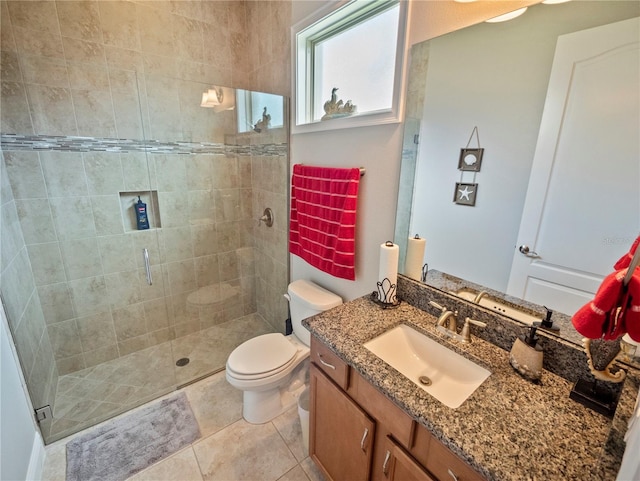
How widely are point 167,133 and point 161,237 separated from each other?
815 mm

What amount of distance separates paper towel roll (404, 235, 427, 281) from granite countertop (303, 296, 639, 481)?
1.24 feet

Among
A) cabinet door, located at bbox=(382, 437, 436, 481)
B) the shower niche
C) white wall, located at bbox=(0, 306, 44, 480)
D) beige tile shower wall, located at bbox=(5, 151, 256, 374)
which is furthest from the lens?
the shower niche

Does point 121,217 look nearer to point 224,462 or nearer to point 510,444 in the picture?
point 224,462

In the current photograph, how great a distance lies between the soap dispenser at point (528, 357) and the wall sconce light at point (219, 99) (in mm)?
2416

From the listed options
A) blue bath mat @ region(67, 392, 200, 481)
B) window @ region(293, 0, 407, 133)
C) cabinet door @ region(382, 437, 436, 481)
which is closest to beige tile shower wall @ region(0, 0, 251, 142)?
window @ region(293, 0, 407, 133)

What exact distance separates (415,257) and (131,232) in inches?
82.2

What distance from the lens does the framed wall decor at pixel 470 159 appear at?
110 centimetres

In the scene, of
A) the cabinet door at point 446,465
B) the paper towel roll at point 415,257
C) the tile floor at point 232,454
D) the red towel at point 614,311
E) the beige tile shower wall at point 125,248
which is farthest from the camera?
the beige tile shower wall at point 125,248

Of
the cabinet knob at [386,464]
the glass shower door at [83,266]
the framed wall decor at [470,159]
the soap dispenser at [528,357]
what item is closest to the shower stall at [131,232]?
the glass shower door at [83,266]

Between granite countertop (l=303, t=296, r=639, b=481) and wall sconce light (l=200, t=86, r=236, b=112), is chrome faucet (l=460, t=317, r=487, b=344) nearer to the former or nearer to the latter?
granite countertop (l=303, t=296, r=639, b=481)

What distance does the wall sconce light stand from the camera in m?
2.24

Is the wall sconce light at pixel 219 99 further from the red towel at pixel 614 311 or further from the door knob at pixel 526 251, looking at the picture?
the red towel at pixel 614 311

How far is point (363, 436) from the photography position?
3.47 ft

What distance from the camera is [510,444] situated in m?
0.71
